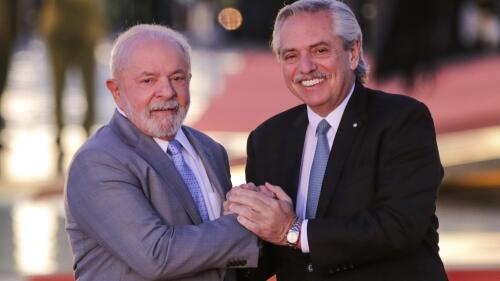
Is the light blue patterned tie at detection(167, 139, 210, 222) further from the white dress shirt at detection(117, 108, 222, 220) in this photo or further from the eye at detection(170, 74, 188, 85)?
the eye at detection(170, 74, 188, 85)

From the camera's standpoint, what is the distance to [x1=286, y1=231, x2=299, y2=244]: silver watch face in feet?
12.5

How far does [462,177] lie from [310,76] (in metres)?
6.22

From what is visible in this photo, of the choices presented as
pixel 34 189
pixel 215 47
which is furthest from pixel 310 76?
pixel 215 47

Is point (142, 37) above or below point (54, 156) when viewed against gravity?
above

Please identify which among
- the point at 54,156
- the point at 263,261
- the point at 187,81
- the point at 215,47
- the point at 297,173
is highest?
the point at 187,81

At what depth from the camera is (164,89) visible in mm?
3707

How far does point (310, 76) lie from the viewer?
12.7 ft

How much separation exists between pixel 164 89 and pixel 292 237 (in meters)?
0.55

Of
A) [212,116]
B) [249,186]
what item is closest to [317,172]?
[249,186]

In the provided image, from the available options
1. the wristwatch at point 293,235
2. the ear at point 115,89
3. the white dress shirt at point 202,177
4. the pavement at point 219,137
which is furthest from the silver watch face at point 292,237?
the pavement at point 219,137

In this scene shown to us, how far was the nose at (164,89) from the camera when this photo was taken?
12.2 feet

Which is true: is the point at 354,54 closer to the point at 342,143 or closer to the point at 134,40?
the point at 342,143

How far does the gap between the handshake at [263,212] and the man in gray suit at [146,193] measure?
1.3 inches

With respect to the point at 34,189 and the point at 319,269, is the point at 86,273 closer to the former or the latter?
the point at 319,269
